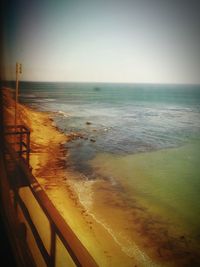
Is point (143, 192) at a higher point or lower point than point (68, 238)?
lower

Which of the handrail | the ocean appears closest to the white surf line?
the ocean

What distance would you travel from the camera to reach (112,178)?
24.3ft

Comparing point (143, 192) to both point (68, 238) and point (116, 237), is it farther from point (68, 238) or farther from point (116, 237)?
point (68, 238)

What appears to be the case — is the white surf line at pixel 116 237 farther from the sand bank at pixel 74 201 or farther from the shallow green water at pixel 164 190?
the shallow green water at pixel 164 190

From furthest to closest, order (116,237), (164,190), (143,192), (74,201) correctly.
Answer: (164,190) → (143,192) → (74,201) → (116,237)

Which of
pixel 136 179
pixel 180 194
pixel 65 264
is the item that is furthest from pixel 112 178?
pixel 65 264

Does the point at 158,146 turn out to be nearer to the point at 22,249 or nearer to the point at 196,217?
the point at 196,217

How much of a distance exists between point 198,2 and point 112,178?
A: 592 cm

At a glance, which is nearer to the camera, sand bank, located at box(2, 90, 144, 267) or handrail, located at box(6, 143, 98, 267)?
handrail, located at box(6, 143, 98, 267)

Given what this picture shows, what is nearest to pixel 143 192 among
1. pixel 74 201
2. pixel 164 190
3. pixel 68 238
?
pixel 164 190

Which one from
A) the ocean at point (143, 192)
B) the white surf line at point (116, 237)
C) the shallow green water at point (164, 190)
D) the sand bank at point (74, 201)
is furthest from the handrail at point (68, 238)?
the shallow green water at point (164, 190)

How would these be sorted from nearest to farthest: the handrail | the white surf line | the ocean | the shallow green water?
the handrail, the white surf line, the ocean, the shallow green water

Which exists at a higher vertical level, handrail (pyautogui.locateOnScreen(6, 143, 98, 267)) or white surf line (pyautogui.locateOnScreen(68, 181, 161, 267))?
handrail (pyautogui.locateOnScreen(6, 143, 98, 267))

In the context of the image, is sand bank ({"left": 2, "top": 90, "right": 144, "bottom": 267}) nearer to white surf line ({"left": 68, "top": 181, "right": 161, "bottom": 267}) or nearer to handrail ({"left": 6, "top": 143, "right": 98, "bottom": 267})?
white surf line ({"left": 68, "top": 181, "right": 161, "bottom": 267})
